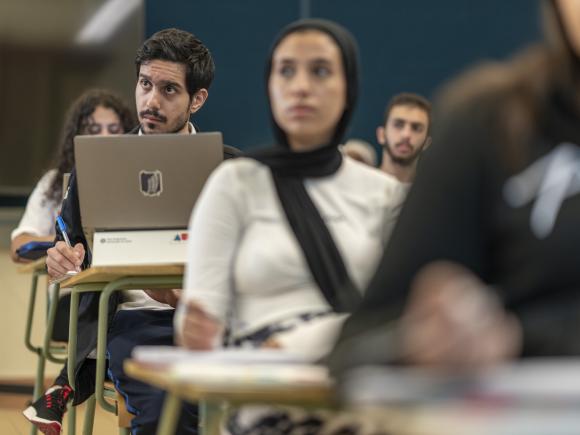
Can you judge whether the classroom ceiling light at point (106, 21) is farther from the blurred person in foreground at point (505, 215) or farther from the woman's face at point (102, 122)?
the blurred person in foreground at point (505, 215)

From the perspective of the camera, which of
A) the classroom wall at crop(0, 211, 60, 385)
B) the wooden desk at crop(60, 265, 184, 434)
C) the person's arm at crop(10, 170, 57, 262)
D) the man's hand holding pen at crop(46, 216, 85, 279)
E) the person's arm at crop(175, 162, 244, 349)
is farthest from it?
the classroom wall at crop(0, 211, 60, 385)

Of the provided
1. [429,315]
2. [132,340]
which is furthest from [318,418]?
[132,340]

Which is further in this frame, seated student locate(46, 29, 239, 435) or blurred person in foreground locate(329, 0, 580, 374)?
seated student locate(46, 29, 239, 435)

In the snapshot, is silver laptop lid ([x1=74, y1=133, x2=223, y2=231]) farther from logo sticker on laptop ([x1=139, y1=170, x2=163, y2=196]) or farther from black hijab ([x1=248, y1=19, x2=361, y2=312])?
black hijab ([x1=248, y1=19, x2=361, y2=312])

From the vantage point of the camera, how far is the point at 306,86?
1857mm

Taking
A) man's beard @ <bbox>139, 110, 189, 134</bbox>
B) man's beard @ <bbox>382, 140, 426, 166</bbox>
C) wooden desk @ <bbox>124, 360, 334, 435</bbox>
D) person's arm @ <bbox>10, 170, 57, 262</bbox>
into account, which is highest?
man's beard @ <bbox>139, 110, 189, 134</bbox>

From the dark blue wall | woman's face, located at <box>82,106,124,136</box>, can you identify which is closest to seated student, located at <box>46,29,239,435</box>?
woman's face, located at <box>82,106,124,136</box>

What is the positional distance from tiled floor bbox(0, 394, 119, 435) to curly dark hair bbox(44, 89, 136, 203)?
115 cm

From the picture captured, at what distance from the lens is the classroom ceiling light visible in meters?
6.64

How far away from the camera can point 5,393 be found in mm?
6277

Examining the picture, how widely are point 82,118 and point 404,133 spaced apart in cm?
145

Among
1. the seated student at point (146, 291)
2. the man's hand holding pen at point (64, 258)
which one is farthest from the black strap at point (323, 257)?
the man's hand holding pen at point (64, 258)

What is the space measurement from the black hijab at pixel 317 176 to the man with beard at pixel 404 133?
9.09 ft

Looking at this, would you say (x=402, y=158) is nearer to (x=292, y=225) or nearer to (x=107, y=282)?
(x=107, y=282)
